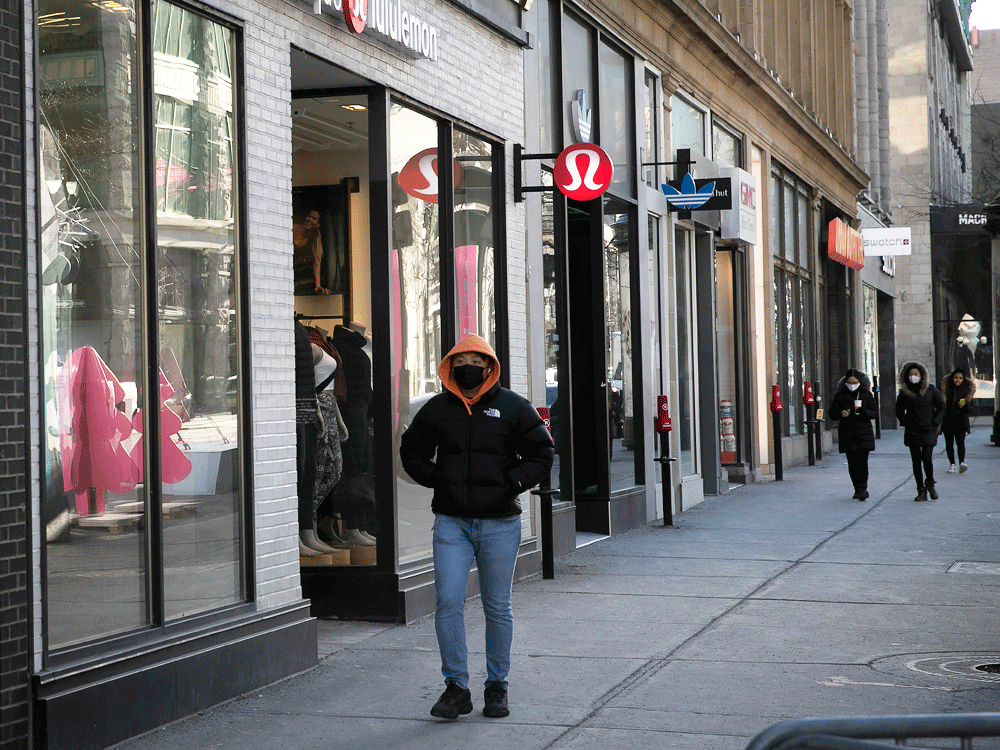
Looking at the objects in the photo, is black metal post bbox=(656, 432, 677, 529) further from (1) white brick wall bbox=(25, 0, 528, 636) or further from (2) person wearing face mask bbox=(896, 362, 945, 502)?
(1) white brick wall bbox=(25, 0, 528, 636)

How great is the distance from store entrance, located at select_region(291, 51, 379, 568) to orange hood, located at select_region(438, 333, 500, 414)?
2639 mm

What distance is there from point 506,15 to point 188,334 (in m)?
5.45

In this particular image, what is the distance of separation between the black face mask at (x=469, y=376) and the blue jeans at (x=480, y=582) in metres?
0.66

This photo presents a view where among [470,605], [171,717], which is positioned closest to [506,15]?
[470,605]

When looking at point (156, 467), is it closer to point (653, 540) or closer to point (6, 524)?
point (6, 524)

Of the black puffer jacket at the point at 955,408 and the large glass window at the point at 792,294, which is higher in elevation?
the large glass window at the point at 792,294

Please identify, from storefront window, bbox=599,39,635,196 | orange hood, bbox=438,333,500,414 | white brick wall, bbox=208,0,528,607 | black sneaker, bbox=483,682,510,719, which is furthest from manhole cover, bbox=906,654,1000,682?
storefront window, bbox=599,39,635,196

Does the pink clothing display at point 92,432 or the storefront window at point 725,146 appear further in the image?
the storefront window at point 725,146

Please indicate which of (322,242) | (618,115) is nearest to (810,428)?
(618,115)

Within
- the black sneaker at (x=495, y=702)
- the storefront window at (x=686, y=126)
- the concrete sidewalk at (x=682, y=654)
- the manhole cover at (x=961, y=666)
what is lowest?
the manhole cover at (x=961, y=666)

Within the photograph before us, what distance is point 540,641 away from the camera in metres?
8.07

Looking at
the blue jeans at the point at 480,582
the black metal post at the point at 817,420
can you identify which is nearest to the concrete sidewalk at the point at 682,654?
the blue jeans at the point at 480,582

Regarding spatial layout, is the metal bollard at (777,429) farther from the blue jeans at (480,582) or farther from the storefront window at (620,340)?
the blue jeans at (480,582)

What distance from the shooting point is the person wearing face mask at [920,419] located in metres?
16.8
